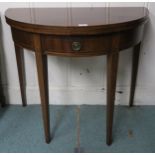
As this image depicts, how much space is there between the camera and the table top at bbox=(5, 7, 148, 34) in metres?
0.95

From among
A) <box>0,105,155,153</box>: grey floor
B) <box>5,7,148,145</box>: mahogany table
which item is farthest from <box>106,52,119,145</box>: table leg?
<box>0,105,155,153</box>: grey floor

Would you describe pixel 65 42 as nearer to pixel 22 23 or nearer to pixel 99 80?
pixel 22 23

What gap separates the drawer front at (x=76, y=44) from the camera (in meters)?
0.98

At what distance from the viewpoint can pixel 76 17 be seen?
1.07 metres

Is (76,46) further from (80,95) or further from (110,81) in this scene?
(80,95)

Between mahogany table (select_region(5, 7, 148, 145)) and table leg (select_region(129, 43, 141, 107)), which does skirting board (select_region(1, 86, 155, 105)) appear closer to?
table leg (select_region(129, 43, 141, 107))

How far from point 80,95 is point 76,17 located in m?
0.64

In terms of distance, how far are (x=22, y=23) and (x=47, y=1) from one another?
38 cm

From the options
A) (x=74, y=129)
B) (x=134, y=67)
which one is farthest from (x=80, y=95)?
(x=134, y=67)

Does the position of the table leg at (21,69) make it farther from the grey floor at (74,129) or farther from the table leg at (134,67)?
the table leg at (134,67)

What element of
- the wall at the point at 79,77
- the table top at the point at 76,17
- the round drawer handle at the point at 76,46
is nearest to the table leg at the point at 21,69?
the wall at the point at 79,77

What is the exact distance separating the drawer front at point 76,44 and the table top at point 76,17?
54 mm

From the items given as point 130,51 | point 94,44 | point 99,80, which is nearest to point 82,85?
point 99,80

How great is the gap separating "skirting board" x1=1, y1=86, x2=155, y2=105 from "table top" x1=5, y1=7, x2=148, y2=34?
534 millimetres
